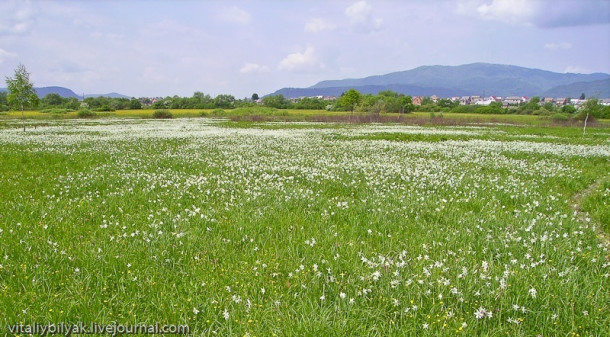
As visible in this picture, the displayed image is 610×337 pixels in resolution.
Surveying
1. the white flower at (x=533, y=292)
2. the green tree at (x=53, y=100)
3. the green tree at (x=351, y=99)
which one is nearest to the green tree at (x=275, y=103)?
the green tree at (x=351, y=99)

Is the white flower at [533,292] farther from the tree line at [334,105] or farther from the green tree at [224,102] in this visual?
the green tree at [224,102]

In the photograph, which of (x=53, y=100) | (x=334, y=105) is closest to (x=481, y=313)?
(x=334, y=105)

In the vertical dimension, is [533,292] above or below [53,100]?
below

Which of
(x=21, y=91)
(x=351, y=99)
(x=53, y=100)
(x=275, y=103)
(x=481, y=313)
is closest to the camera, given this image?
(x=481, y=313)

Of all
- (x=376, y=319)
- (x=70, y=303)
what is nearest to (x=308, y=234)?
(x=376, y=319)

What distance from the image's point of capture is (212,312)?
3.49 m

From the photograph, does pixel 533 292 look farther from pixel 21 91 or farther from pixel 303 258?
pixel 21 91

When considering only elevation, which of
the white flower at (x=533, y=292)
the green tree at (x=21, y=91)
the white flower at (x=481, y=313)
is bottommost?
the white flower at (x=481, y=313)

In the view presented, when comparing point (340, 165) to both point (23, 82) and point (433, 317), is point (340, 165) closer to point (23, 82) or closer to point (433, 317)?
point (433, 317)

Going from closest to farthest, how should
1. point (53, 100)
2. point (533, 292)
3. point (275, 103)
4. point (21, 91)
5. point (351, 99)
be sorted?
point (533, 292) < point (21, 91) < point (351, 99) < point (53, 100) < point (275, 103)

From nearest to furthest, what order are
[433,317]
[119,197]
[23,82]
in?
[433,317]
[119,197]
[23,82]

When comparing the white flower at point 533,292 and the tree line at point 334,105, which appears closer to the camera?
the white flower at point 533,292

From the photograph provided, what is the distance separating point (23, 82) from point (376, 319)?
1704 inches

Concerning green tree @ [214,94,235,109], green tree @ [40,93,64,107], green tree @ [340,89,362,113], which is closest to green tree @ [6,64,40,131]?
green tree @ [340,89,362,113]
